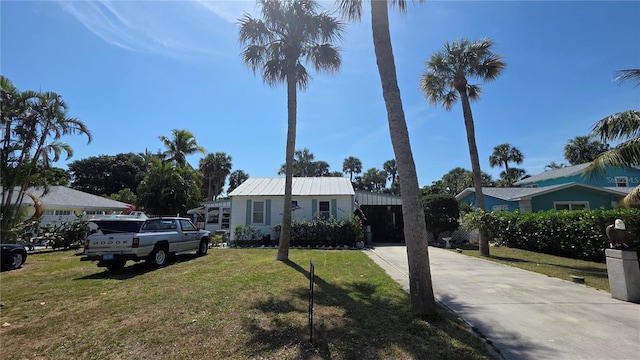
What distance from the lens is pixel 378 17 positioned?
19.7 feet

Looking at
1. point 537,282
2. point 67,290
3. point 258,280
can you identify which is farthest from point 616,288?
point 67,290

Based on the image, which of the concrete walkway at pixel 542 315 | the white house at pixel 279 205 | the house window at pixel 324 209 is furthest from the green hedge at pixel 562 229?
the house window at pixel 324 209

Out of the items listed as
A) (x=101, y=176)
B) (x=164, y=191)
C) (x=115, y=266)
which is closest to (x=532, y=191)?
(x=115, y=266)

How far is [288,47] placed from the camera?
1150 centimetres

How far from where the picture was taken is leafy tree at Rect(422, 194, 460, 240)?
19.2 m

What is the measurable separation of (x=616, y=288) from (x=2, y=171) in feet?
69.9

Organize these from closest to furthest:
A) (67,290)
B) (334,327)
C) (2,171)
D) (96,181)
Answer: (334,327), (67,290), (2,171), (96,181)

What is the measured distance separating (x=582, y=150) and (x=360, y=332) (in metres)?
46.2

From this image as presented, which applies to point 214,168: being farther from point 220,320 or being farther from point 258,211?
point 220,320

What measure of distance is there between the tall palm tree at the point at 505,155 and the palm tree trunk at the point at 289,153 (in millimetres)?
42000

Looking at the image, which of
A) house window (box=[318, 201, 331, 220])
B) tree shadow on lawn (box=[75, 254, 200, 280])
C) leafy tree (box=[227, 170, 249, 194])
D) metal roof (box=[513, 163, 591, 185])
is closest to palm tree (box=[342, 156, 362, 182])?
leafy tree (box=[227, 170, 249, 194])

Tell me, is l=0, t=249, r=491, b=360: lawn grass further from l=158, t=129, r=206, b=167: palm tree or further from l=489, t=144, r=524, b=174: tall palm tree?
l=489, t=144, r=524, b=174: tall palm tree

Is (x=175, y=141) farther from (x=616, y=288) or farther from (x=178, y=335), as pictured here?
(x=616, y=288)

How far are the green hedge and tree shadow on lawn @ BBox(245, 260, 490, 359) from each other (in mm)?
9334
